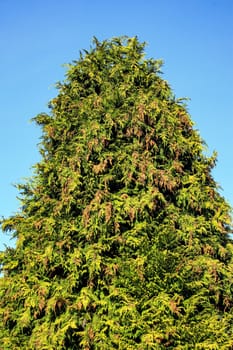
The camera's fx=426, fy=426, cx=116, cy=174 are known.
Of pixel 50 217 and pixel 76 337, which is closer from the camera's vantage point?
pixel 76 337

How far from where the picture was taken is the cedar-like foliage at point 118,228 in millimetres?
12078

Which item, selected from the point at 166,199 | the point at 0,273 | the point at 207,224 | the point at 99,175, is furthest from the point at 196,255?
the point at 0,273

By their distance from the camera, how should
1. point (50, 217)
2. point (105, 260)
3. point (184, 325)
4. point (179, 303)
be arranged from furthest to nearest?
point (50, 217) < point (105, 260) < point (179, 303) < point (184, 325)

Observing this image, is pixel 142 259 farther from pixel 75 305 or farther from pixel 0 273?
pixel 0 273

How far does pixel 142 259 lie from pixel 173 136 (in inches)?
204

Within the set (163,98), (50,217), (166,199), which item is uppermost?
(163,98)

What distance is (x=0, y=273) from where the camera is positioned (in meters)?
15.3

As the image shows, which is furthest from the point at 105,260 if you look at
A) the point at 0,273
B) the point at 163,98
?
the point at 163,98

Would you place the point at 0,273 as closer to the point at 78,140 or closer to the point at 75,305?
the point at 75,305

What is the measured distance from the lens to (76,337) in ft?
42.0

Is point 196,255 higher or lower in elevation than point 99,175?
lower

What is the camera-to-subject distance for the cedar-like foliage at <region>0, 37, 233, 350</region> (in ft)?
39.6

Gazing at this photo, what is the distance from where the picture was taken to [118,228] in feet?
45.7

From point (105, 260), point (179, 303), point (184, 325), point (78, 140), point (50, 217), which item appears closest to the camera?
point (184, 325)
